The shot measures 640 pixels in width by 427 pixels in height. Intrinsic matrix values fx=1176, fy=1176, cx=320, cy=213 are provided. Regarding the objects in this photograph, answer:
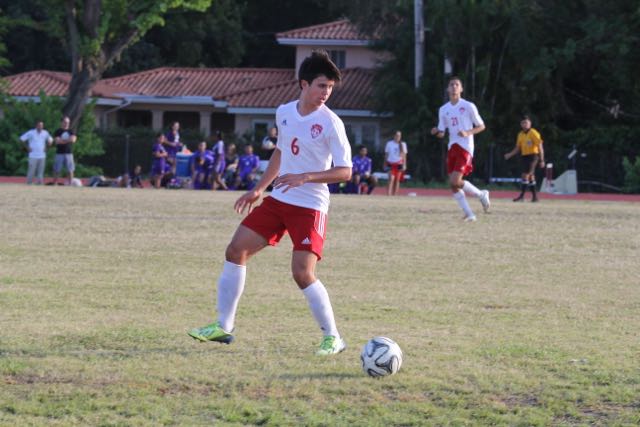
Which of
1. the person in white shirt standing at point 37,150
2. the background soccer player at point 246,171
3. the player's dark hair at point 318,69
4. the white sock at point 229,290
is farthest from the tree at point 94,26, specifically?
the player's dark hair at point 318,69

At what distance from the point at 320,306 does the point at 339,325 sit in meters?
1.37

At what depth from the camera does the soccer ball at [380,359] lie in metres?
6.58

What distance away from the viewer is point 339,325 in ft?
28.1

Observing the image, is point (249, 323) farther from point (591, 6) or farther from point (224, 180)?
point (591, 6)

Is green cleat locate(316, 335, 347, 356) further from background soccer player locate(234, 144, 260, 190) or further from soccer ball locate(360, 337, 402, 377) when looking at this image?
background soccer player locate(234, 144, 260, 190)

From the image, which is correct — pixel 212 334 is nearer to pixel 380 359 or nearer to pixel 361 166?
pixel 380 359

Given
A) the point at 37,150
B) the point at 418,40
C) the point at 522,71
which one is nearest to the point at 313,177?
the point at 37,150

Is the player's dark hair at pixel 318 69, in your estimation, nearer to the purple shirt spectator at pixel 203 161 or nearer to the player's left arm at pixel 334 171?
the player's left arm at pixel 334 171

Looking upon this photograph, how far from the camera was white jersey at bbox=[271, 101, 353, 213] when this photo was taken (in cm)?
714

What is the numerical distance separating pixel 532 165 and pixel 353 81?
29335 millimetres

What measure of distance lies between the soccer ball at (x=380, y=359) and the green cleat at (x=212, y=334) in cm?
113

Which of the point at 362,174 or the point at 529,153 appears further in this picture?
the point at 362,174

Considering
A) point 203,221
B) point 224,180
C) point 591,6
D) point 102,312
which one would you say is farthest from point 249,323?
point 591,6

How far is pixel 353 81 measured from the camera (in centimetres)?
5631
